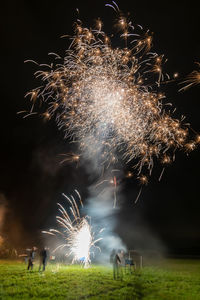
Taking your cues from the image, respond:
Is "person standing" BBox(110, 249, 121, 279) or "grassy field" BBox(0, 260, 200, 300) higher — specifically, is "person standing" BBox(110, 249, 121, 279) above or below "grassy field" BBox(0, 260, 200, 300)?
above

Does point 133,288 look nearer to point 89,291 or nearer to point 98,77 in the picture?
point 89,291

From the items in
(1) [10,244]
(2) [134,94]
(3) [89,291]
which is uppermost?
(2) [134,94]

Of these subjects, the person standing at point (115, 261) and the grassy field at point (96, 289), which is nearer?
the grassy field at point (96, 289)

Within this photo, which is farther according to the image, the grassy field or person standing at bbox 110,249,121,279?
person standing at bbox 110,249,121,279

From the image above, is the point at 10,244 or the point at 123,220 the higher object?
the point at 123,220

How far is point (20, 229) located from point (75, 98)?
2031 centimetres

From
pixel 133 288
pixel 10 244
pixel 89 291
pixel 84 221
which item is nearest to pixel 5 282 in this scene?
pixel 89 291

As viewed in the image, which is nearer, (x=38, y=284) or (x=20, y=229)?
(x=38, y=284)

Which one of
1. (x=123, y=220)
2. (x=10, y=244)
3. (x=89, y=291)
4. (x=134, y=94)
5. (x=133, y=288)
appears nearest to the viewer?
(x=89, y=291)

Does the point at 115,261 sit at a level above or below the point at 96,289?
above

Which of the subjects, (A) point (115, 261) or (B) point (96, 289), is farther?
(A) point (115, 261)

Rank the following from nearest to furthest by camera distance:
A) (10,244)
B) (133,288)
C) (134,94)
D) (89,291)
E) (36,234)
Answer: (89,291)
(133,288)
(134,94)
(10,244)
(36,234)

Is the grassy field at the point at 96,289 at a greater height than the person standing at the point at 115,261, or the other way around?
the person standing at the point at 115,261

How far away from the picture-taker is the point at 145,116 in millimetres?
12102
